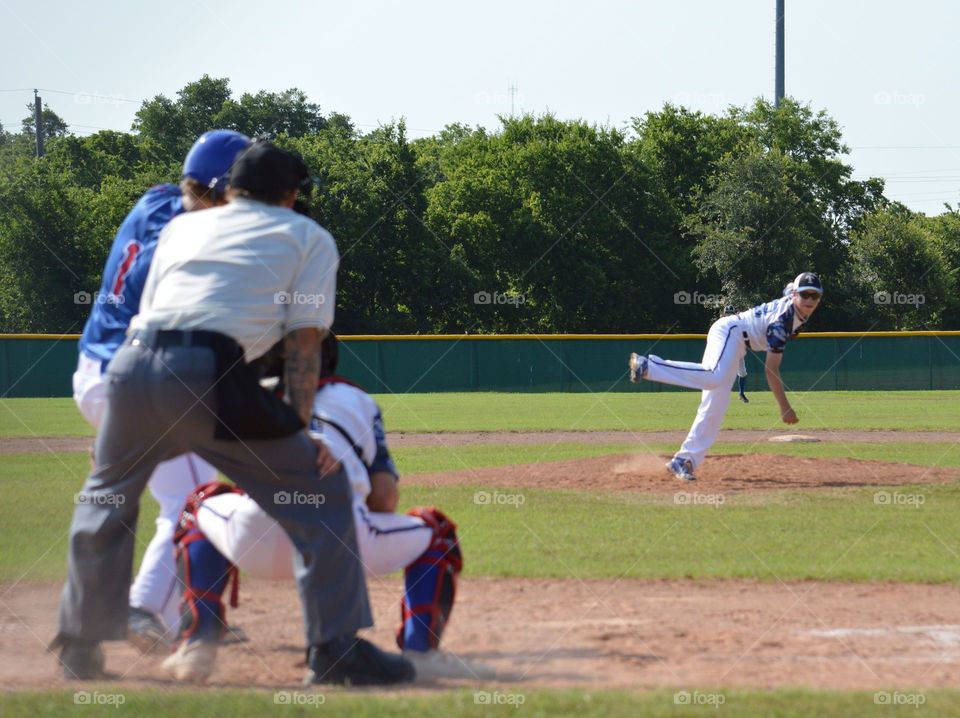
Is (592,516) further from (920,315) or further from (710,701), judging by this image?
(920,315)

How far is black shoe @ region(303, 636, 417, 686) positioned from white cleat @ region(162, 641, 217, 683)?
0.44 metres

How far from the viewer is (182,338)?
4152 mm

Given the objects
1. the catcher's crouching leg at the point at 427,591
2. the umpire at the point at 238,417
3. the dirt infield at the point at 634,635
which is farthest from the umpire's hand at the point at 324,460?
the dirt infield at the point at 634,635

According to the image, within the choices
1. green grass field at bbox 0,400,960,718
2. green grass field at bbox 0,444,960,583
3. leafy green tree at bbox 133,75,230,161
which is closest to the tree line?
leafy green tree at bbox 133,75,230,161

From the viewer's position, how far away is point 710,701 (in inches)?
157

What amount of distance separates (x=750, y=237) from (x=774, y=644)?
4508 cm

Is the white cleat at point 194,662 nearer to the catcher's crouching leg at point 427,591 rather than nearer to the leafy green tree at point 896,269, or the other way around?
the catcher's crouching leg at point 427,591

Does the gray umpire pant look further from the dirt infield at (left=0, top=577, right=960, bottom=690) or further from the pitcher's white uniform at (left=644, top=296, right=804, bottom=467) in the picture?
the pitcher's white uniform at (left=644, top=296, right=804, bottom=467)

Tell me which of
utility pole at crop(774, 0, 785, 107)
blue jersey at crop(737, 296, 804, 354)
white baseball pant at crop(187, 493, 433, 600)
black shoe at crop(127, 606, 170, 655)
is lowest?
black shoe at crop(127, 606, 170, 655)

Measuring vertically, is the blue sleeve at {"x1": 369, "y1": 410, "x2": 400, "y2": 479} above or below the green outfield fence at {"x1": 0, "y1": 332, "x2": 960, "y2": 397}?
above

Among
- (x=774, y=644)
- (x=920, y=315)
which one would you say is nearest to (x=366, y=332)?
(x=920, y=315)

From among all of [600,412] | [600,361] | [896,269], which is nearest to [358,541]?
[600,412]

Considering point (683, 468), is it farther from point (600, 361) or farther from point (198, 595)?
point (600, 361)

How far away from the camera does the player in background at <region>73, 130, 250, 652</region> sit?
5.04m
